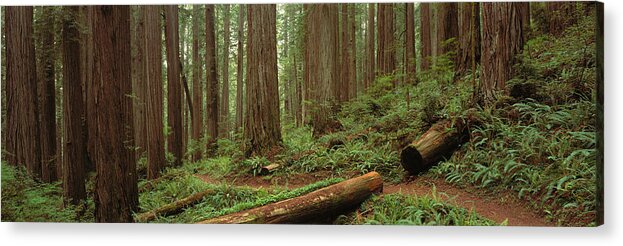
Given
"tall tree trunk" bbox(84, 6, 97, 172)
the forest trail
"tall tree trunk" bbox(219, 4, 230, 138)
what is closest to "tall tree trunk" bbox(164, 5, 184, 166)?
"tall tree trunk" bbox(219, 4, 230, 138)

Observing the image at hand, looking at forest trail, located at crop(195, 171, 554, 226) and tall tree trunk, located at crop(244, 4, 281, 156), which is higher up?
tall tree trunk, located at crop(244, 4, 281, 156)

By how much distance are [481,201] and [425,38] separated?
1.66 meters

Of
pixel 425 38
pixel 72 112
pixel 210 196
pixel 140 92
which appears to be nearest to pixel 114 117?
pixel 140 92

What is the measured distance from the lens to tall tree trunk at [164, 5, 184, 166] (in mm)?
5547

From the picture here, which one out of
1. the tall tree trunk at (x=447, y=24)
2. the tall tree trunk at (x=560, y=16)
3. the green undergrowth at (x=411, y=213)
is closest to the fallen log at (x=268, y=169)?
the green undergrowth at (x=411, y=213)

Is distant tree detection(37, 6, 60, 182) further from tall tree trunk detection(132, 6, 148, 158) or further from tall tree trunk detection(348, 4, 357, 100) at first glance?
tall tree trunk detection(348, 4, 357, 100)

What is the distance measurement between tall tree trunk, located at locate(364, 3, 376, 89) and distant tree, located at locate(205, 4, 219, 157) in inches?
64.4

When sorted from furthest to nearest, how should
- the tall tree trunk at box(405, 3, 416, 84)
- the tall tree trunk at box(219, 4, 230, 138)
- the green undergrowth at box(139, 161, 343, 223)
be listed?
the tall tree trunk at box(219, 4, 230, 138)
the green undergrowth at box(139, 161, 343, 223)
the tall tree trunk at box(405, 3, 416, 84)

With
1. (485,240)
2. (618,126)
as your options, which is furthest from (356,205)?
(618,126)

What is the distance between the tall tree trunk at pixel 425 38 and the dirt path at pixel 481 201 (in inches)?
45.5

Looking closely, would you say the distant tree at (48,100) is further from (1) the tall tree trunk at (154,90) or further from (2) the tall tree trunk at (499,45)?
(2) the tall tree trunk at (499,45)

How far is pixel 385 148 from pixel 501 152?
1097 mm

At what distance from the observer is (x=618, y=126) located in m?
4.77

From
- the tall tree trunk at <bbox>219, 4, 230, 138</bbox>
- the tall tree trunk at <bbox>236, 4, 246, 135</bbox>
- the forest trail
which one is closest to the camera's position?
the forest trail
